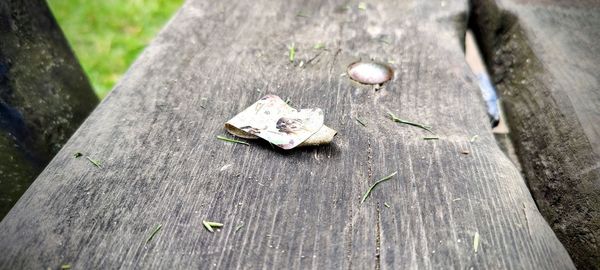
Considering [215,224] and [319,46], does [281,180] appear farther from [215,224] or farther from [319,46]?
[319,46]

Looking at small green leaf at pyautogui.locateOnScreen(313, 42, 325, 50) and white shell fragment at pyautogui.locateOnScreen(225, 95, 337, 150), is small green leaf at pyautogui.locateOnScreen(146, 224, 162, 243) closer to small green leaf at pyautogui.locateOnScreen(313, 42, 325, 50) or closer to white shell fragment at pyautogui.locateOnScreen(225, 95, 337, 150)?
white shell fragment at pyautogui.locateOnScreen(225, 95, 337, 150)

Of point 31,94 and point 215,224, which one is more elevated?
point 215,224

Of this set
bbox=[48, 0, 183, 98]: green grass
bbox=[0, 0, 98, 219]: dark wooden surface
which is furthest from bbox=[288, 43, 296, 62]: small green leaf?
bbox=[48, 0, 183, 98]: green grass

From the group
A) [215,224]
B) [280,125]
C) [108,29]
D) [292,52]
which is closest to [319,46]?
[292,52]

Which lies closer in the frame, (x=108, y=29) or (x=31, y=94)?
(x=31, y=94)

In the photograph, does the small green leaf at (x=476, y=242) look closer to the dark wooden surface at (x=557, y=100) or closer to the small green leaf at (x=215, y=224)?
the dark wooden surface at (x=557, y=100)

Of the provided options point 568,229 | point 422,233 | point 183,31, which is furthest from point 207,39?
point 568,229
